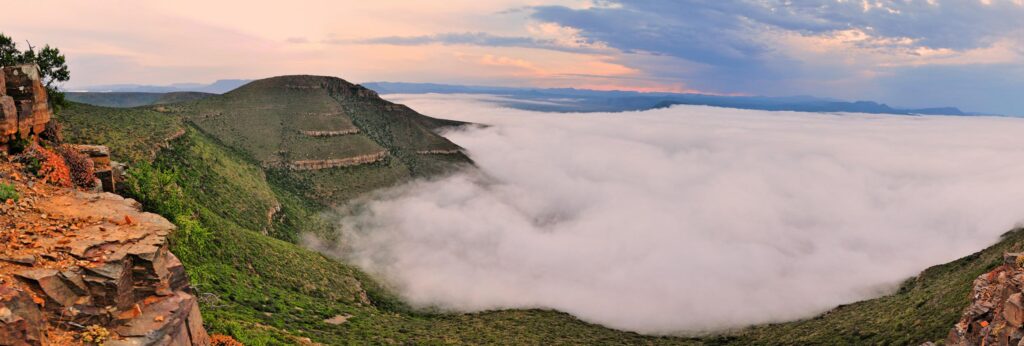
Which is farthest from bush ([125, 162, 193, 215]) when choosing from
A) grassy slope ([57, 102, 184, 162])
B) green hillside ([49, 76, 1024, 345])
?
grassy slope ([57, 102, 184, 162])

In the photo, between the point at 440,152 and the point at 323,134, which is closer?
the point at 323,134

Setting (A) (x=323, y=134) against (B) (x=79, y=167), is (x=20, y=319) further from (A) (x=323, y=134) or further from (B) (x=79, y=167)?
(A) (x=323, y=134)

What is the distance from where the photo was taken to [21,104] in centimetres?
2530

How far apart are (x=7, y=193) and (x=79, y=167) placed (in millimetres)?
6363

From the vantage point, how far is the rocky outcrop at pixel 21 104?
23812mm

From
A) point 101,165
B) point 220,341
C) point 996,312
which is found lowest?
point 220,341

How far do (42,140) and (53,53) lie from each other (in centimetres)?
2871

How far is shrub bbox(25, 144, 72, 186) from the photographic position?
2300 centimetres

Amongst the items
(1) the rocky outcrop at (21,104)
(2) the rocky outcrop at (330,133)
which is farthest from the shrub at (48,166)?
(2) the rocky outcrop at (330,133)

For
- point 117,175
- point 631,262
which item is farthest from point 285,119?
point 631,262

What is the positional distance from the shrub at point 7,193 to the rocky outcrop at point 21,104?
233 inches

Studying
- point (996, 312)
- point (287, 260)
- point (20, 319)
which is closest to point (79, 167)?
point (20, 319)

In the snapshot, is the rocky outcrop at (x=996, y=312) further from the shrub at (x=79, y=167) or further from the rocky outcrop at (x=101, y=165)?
the rocky outcrop at (x=101, y=165)

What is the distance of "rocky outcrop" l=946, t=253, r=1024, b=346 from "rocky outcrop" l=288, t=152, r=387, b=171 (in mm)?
123917
